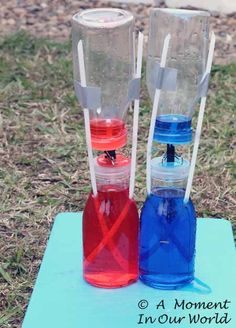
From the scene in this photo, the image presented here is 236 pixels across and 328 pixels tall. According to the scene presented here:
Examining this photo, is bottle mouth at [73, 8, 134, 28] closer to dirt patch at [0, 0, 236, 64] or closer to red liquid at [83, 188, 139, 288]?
red liquid at [83, 188, 139, 288]

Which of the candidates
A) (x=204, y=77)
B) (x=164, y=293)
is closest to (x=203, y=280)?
(x=164, y=293)

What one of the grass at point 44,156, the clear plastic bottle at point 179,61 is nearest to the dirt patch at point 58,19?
the grass at point 44,156

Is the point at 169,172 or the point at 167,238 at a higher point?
the point at 169,172

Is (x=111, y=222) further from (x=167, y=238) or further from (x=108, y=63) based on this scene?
(x=108, y=63)

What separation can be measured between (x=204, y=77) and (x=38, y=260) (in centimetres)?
84

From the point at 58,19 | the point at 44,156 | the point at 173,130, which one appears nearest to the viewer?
the point at 173,130

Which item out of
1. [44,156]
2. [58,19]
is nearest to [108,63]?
[44,156]

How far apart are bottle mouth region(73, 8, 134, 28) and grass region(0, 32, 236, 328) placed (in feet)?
2.47

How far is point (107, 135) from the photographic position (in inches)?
54.2

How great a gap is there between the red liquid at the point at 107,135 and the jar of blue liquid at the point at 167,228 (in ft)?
0.27

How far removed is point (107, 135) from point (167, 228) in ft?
0.62

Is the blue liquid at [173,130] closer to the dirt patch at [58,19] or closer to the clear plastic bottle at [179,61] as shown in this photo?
the clear plastic bottle at [179,61]

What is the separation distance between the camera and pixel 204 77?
4.55 ft

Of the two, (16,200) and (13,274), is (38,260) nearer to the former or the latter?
(13,274)
